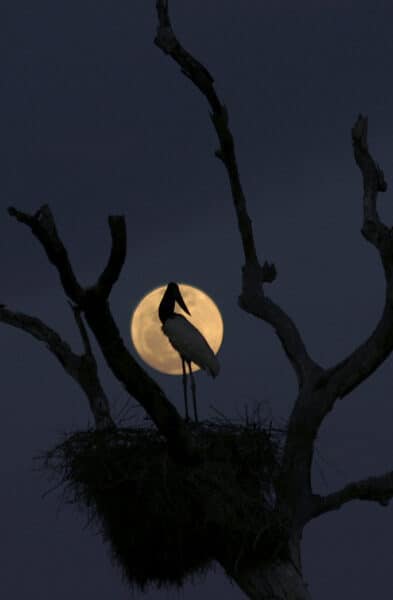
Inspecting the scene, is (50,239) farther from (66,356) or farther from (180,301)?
(180,301)

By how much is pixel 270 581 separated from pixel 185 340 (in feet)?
10.2

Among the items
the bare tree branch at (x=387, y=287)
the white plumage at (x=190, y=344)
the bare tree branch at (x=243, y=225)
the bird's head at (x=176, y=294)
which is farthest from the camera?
the bird's head at (x=176, y=294)

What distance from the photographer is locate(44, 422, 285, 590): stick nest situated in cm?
967

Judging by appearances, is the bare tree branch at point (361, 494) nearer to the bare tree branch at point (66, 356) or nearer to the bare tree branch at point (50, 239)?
the bare tree branch at point (66, 356)

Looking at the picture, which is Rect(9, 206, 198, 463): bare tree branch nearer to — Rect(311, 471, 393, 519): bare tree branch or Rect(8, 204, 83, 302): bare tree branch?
Rect(8, 204, 83, 302): bare tree branch

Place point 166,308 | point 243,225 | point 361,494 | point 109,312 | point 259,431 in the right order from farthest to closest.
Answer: point 166,308 → point 243,225 → point 361,494 → point 259,431 → point 109,312

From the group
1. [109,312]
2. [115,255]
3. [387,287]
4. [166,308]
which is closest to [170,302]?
[166,308]

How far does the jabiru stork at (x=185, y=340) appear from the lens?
12.2 m

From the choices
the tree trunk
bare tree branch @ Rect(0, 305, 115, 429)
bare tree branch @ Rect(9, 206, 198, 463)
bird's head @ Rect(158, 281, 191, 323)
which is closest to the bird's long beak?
bird's head @ Rect(158, 281, 191, 323)

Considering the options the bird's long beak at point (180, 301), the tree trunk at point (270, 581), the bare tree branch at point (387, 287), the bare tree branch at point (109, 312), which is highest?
the bird's long beak at point (180, 301)

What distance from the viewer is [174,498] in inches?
380

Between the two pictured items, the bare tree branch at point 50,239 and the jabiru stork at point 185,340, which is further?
the jabiru stork at point 185,340

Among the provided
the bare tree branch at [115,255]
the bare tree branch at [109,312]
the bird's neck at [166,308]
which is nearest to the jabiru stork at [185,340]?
the bird's neck at [166,308]

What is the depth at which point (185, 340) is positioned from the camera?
12367 millimetres
